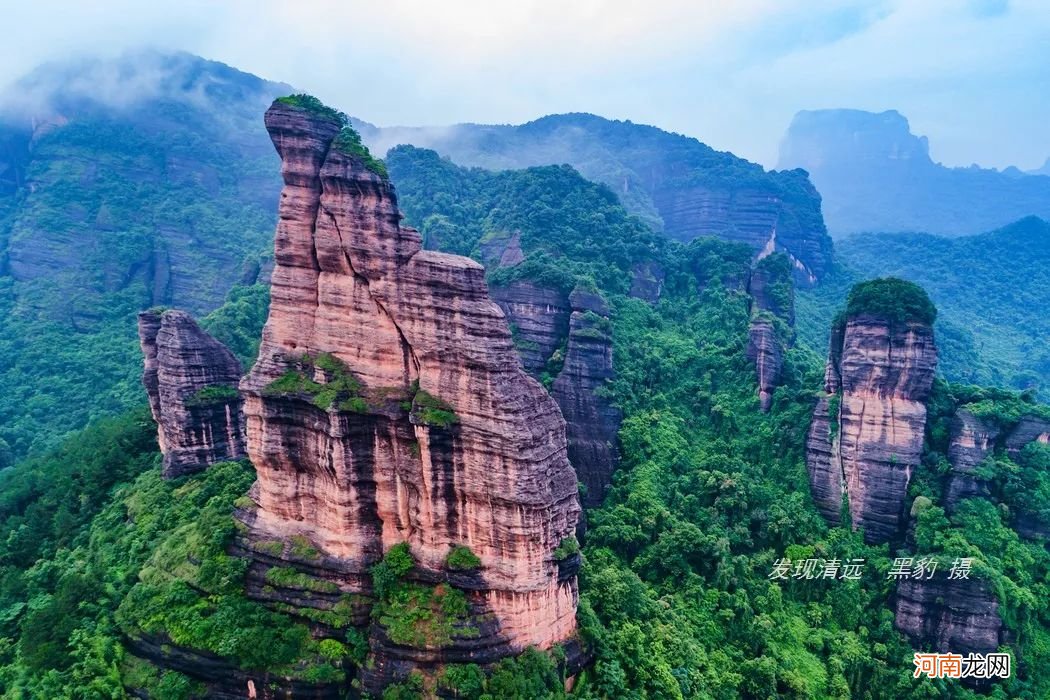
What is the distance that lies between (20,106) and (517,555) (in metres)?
95.9

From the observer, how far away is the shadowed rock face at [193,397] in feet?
102

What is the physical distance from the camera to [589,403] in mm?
42562

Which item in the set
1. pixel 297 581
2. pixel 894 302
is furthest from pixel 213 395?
pixel 894 302

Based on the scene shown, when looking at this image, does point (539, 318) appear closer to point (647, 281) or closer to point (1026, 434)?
point (647, 281)

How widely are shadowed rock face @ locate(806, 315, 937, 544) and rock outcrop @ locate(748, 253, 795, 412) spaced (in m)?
6.22

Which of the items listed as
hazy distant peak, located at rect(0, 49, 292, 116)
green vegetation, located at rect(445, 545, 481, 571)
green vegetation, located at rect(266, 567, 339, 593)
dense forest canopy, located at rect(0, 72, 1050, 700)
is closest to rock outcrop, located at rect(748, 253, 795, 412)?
dense forest canopy, located at rect(0, 72, 1050, 700)

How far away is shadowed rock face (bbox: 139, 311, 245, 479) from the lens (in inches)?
1222

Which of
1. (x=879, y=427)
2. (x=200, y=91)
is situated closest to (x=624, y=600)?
(x=879, y=427)

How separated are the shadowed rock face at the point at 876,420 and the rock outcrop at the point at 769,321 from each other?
20.4ft

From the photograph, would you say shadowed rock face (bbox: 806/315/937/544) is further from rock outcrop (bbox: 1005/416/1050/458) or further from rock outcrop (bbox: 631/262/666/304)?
rock outcrop (bbox: 631/262/666/304)

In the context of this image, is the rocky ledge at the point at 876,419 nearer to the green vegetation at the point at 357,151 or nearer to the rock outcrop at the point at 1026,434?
the rock outcrop at the point at 1026,434

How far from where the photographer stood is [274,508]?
2562 cm

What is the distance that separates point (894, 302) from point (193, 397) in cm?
3806

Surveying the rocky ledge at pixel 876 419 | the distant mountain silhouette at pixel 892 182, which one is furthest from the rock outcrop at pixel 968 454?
the distant mountain silhouette at pixel 892 182
